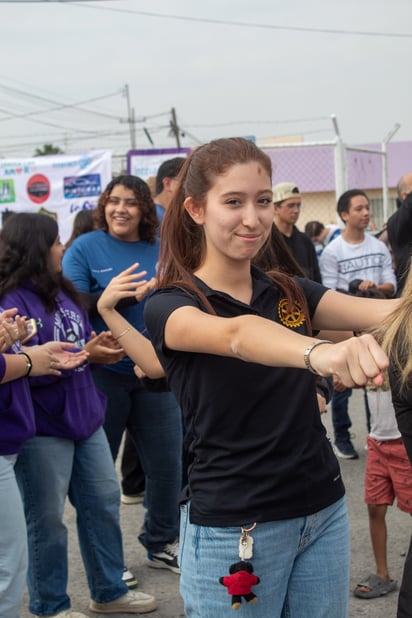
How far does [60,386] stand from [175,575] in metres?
1.55

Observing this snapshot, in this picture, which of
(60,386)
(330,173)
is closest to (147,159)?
(60,386)

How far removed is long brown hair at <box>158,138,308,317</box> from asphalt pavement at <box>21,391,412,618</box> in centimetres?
251

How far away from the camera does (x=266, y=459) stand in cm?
215

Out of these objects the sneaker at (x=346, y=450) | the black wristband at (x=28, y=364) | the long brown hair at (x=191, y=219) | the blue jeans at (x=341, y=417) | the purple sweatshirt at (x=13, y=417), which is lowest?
the sneaker at (x=346, y=450)

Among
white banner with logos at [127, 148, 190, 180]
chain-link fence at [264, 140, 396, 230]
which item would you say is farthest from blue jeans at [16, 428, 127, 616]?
white banner with logos at [127, 148, 190, 180]

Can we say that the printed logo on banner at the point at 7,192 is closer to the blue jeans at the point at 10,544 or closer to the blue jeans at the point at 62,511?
the blue jeans at the point at 62,511

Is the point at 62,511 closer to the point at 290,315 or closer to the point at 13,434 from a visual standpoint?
the point at 13,434

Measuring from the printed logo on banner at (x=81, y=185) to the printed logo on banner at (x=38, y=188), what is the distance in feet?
0.82

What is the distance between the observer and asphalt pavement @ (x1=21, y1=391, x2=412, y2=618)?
169 inches

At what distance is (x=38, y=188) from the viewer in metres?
9.84

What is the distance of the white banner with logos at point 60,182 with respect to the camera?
9656mm

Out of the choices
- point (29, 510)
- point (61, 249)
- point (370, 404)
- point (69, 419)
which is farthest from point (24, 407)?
point (370, 404)

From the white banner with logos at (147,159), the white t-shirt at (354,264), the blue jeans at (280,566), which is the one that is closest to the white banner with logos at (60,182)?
the white banner with logos at (147,159)

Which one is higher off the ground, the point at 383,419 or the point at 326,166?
the point at 326,166
